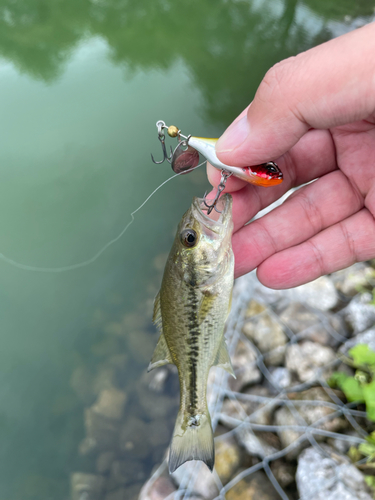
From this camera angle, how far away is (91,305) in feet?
16.5

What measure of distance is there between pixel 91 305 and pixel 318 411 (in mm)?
3393

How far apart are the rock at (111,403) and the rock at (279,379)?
6.81 feet

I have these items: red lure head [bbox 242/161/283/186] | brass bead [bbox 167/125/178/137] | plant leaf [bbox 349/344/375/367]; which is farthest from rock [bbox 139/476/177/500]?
brass bead [bbox 167/125/178/137]

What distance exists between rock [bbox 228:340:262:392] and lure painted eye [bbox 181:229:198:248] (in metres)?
2.59

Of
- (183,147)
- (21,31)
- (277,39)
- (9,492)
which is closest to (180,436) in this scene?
(183,147)

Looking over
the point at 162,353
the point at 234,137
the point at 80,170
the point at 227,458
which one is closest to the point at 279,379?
the point at 227,458

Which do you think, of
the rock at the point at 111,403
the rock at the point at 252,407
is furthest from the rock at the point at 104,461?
the rock at the point at 252,407

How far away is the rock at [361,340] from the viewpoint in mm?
3830

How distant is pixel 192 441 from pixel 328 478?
1.66 metres

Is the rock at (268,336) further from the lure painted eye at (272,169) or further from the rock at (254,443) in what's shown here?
the lure painted eye at (272,169)

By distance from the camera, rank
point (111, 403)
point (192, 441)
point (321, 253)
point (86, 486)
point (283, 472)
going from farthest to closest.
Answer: point (111, 403)
point (86, 486)
point (283, 472)
point (321, 253)
point (192, 441)

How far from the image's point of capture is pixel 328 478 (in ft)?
10.3

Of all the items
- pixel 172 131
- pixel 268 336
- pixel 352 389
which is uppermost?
pixel 172 131

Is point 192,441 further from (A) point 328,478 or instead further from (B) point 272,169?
(B) point 272,169
